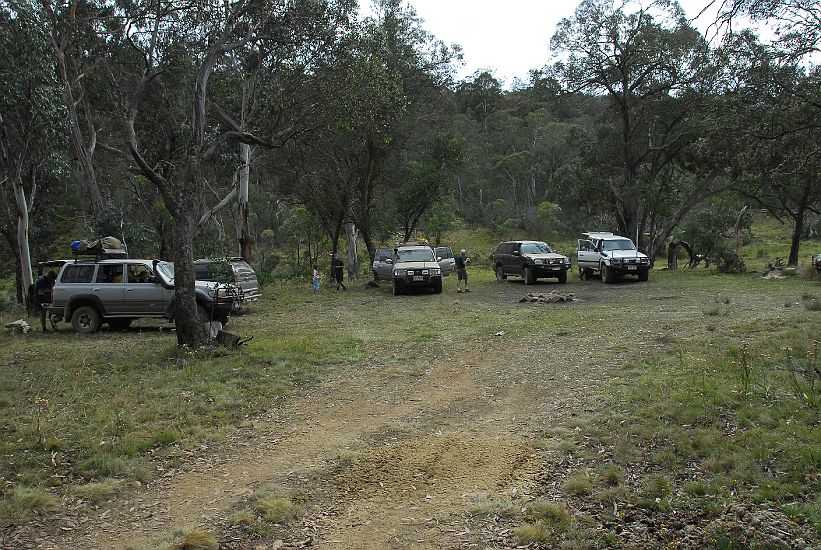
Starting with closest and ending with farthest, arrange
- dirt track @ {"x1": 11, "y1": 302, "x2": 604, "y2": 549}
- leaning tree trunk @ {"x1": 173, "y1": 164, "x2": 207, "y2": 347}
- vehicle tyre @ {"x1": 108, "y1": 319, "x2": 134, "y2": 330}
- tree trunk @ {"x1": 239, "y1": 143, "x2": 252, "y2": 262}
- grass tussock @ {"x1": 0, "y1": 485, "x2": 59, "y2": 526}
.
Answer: dirt track @ {"x1": 11, "y1": 302, "x2": 604, "y2": 549}
grass tussock @ {"x1": 0, "y1": 485, "x2": 59, "y2": 526}
leaning tree trunk @ {"x1": 173, "y1": 164, "x2": 207, "y2": 347}
vehicle tyre @ {"x1": 108, "y1": 319, "x2": 134, "y2": 330}
tree trunk @ {"x1": 239, "y1": 143, "x2": 252, "y2": 262}

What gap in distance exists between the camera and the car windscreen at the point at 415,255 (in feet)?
74.8

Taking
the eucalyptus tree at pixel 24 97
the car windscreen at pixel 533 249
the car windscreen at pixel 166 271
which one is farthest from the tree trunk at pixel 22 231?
the car windscreen at pixel 533 249

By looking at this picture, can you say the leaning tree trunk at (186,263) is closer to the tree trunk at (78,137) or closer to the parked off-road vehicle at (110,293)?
the parked off-road vehicle at (110,293)

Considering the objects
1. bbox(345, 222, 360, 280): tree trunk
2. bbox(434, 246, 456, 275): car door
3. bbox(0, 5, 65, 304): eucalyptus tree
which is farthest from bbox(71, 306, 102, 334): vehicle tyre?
bbox(345, 222, 360, 280): tree trunk

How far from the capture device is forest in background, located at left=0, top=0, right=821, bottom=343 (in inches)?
496

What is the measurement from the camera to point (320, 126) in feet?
43.7

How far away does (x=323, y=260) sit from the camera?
40.4 meters

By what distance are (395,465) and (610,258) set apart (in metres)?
19.5

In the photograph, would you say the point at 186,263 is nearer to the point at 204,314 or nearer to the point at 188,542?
the point at 204,314

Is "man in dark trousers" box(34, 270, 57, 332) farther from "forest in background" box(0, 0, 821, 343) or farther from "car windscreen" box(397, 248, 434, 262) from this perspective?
"car windscreen" box(397, 248, 434, 262)

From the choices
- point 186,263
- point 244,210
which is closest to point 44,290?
point 244,210

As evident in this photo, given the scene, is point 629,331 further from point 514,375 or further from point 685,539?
point 685,539

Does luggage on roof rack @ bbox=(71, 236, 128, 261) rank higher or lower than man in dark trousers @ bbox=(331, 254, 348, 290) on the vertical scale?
higher

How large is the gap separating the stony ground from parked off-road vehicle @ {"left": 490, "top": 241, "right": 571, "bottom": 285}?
1340cm
